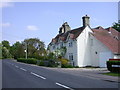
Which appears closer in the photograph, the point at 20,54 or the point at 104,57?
the point at 104,57

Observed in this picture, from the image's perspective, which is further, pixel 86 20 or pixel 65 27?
pixel 65 27

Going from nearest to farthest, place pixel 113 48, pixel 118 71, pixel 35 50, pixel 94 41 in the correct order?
pixel 118 71
pixel 113 48
pixel 94 41
pixel 35 50

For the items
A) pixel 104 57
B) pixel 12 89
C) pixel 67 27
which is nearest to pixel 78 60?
pixel 104 57

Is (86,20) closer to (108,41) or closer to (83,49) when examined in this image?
(83,49)

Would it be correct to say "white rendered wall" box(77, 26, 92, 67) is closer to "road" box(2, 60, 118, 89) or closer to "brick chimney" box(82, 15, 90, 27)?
"brick chimney" box(82, 15, 90, 27)

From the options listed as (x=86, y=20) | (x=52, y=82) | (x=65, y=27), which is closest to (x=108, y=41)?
(x=86, y=20)

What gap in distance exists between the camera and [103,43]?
40.6 meters

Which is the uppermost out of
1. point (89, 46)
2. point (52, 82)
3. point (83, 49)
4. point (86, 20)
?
point (86, 20)

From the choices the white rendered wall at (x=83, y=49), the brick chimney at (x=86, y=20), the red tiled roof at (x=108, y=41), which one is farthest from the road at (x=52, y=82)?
the brick chimney at (x=86, y=20)

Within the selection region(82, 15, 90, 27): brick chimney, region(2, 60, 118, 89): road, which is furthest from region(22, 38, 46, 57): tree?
region(2, 60, 118, 89): road

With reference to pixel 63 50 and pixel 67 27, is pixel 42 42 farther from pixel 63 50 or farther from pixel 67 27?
pixel 63 50

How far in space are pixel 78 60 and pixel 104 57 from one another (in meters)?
5.28

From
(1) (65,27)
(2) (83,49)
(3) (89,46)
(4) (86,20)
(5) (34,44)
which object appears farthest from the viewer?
(5) (34,44)

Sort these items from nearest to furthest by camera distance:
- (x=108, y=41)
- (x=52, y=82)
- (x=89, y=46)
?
(x=52, y=82)
(x=108, y=41)
(x=89, y=46)
